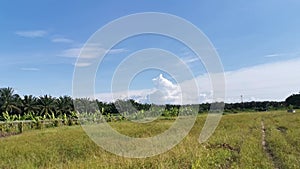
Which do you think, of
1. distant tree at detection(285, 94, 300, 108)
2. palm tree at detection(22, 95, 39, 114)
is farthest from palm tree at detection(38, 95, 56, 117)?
distant tree at detection(285, 94, 300, 108)

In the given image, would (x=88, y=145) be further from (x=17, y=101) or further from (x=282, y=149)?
(x=17, y=101)

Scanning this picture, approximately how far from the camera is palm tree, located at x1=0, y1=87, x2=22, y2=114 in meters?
60.5

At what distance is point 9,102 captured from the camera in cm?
6119

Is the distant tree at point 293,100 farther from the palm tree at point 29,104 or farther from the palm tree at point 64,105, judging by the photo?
the palm tree at point 29,104

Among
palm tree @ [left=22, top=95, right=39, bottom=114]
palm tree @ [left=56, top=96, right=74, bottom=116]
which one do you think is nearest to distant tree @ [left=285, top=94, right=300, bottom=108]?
palm tree @ [left=56, top=96, right=74, bottom=116]

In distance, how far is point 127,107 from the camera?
17828mm

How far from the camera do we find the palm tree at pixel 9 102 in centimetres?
6049

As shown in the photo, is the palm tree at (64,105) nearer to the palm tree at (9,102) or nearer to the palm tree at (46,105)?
the palm tree at (46,105)

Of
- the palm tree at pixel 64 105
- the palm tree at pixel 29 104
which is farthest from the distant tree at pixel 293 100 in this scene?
the palm tree at pixel 29 104

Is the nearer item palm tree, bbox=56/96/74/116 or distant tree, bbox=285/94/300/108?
palm tree, bbox=56/96/74/116

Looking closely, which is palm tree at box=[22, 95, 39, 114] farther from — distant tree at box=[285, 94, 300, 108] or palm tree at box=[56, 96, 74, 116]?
distant tree at box=[285, 94, 300, 108]

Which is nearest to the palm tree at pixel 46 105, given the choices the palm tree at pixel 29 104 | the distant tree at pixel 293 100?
the palm tree at pixel 29 104

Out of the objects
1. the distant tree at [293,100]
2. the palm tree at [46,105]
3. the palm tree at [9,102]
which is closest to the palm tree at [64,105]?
the palm tree at [46,105]

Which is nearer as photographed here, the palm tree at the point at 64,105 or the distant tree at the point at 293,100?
the palm tree at the point at 64,105
